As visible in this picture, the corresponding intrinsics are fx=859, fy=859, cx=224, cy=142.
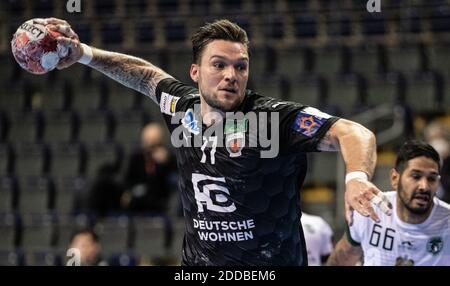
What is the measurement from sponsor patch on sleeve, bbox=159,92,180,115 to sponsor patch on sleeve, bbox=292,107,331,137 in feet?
4.61

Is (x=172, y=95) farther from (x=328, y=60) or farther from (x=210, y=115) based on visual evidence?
(x=328, y=60)

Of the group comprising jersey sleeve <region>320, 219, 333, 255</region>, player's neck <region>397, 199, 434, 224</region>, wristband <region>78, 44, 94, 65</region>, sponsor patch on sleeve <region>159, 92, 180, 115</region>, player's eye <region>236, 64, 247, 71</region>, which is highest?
wristband <region>78, 44, 94, 65</region>

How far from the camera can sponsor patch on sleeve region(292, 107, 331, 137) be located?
5449mm

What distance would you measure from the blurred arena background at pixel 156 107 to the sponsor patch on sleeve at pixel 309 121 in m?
7.48

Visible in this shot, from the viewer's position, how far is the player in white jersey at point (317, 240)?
924 centimetres

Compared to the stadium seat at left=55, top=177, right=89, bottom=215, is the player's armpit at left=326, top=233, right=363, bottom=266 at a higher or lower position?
higher

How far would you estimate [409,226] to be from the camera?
25.3ft

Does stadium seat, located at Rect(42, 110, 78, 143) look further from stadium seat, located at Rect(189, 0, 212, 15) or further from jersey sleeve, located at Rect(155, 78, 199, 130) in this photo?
jersey sleeve, located at Rect(155, 78, 199, 130)

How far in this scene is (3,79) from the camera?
18.5 meters

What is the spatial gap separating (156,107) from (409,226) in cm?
1016

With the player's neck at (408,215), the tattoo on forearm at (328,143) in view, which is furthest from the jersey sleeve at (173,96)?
the player's neck at (408,215)

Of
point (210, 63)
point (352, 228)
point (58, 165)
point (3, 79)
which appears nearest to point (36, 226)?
point (58, 165)

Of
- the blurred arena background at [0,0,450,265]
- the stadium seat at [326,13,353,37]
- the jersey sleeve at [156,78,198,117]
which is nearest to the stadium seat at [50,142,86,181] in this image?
the blurred arena background at [0,0,450,265]

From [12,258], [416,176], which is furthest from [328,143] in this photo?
[12,258]
